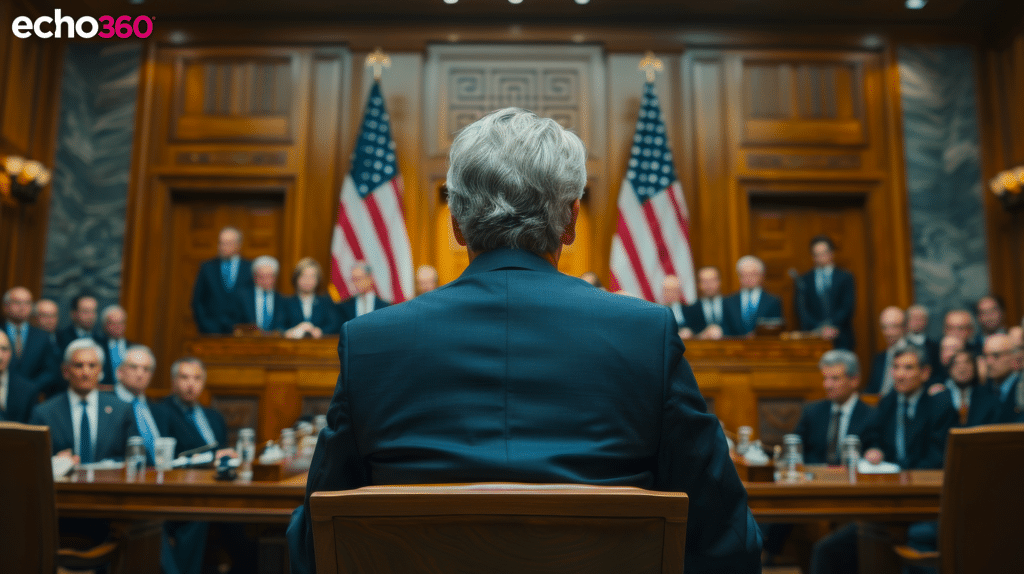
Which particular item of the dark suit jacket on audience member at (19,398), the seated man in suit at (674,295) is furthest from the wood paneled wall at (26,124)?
the seated man in suit at (674,295)

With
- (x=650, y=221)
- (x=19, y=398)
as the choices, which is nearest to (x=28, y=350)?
(x=19, y=398)

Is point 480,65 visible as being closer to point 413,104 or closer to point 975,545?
point 413,104

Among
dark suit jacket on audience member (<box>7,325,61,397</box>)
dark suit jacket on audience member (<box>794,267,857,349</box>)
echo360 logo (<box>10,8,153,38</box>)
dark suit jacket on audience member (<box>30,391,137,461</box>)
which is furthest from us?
echo360 logo (<box>10,8,153,38</box>)

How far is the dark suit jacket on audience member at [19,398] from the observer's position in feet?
18.4

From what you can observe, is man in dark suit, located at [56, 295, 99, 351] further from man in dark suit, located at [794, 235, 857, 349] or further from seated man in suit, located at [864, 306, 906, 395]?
seated man in suit, located at [864, 306, 906, 395]

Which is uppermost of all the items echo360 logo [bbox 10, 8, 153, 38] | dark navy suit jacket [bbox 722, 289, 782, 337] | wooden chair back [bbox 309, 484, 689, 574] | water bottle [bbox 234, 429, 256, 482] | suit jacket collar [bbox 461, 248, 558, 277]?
echo360 logo [bbox 10, 8, 153, 38]

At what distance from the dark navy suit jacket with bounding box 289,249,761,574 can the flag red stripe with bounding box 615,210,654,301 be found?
257 inches

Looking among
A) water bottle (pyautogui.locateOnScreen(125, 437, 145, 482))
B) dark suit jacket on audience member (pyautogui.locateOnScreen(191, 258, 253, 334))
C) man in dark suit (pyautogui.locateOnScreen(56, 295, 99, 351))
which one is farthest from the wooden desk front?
water bottle (pyautogui.locateOnScreen(125, 437, 145, 482))

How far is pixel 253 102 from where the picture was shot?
8.64 metres

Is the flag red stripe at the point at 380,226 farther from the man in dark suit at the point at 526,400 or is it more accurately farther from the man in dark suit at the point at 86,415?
the man in dark suit at the point at 526,400

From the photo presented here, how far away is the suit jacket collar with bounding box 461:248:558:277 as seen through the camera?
134cm

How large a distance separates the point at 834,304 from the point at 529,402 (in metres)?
7.49

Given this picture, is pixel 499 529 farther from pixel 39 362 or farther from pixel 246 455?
pixel 39 362

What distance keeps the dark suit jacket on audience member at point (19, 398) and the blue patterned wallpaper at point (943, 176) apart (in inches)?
317
